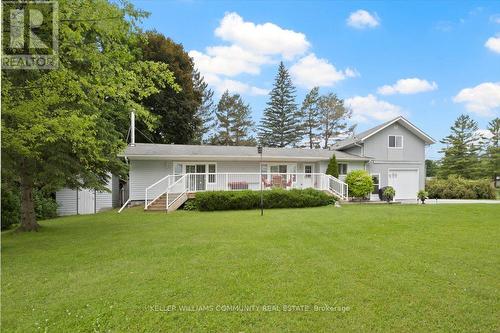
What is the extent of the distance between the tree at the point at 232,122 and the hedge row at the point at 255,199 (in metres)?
24.9

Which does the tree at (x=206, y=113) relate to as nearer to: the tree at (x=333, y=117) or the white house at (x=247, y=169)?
the tree at (x=333, y=117)

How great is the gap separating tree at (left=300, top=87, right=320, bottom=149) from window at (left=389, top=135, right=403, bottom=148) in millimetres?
20921

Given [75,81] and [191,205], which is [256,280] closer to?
[75,81]

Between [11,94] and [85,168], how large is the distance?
3259 millimetres

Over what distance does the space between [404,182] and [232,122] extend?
2385 cm

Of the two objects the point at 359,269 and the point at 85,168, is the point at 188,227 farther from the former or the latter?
the point at 359,269

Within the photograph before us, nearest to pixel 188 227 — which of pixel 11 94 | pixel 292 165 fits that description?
pixel 11 94

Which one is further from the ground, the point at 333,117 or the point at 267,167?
the point at 333,117

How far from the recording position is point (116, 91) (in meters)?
5.92

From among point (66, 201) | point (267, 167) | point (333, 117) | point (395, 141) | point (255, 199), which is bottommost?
point (66, 201)

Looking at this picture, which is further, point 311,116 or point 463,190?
point 311,116

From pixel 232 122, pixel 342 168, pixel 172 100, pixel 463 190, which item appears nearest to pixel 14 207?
pixel 172 100

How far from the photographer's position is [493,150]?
36.3 m

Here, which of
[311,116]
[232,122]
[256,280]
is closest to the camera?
[256,280]
